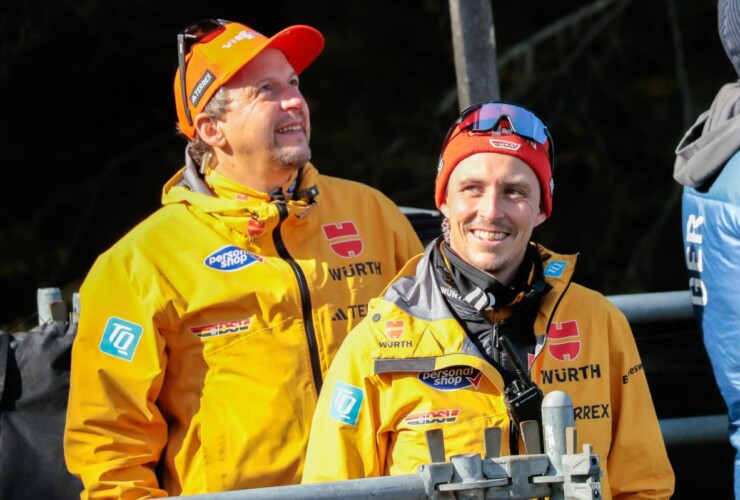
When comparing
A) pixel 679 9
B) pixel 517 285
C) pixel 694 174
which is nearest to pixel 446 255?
pixel 517 285

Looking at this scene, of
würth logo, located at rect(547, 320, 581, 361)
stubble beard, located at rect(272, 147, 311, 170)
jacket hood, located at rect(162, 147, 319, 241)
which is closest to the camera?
würth logo, located at rect(547, 320, 581, 361)

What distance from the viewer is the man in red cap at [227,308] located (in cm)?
319

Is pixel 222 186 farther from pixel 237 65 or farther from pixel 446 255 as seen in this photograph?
pixel 446 255

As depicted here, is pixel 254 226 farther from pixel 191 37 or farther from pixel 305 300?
pixel 191 37

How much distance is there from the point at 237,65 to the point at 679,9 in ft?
14.8

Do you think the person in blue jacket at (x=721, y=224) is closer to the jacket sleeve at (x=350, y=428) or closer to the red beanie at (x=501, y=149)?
the red beanie at (x=501, y=149)

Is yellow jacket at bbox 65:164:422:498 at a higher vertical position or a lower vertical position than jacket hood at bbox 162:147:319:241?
lower

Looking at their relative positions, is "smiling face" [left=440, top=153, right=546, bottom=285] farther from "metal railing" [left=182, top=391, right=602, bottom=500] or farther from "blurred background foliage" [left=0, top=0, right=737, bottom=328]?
"blurred background foliage" [left=0, top=0, right=737, bottom=328]

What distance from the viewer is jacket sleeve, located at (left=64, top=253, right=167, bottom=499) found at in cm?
313

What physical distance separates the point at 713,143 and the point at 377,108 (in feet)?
12.8

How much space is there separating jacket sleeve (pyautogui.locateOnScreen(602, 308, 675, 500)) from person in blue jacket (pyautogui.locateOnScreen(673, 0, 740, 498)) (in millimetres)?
643

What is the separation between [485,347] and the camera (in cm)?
283

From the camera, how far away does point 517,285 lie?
291 centimetres

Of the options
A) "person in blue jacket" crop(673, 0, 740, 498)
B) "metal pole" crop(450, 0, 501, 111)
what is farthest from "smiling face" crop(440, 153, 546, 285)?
"metal pole" crop(450, 0, 501, 111)
